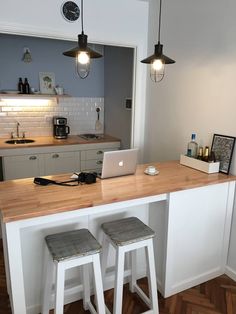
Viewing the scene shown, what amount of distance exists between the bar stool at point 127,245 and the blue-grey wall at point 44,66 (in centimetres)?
282

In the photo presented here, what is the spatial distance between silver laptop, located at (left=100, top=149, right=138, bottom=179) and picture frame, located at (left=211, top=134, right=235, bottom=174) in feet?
2.55

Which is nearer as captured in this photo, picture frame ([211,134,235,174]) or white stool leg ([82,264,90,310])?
white stool leg ([82,264,90,310])

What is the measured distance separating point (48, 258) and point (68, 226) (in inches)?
10.1

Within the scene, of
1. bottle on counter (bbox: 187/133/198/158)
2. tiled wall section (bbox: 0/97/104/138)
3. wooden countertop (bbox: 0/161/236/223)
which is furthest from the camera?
tiled wall section (bbox: 0/97/104/138)

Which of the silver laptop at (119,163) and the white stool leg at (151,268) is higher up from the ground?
the silver laptop at (119,163)

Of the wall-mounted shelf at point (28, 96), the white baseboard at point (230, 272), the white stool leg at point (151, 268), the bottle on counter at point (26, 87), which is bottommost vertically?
the white baseboard at point (230, 272)

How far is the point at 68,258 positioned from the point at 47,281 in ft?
1.13

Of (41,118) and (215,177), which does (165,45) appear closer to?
(215,177)

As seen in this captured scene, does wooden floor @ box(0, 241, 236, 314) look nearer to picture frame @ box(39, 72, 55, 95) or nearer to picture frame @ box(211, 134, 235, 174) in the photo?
picture frame @ box(211, 134, 235, 174)

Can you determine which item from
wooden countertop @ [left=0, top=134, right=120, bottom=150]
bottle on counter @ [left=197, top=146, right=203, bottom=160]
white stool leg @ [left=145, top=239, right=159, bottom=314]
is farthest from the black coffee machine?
white stool leg @ [left=145, top=239, right=159, bottom=314]

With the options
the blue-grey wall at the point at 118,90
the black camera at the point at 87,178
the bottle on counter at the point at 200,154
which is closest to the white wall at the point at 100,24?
the blue-grey wall at the point at 118,90

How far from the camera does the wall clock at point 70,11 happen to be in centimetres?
271

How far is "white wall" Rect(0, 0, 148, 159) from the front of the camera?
8.39 ft

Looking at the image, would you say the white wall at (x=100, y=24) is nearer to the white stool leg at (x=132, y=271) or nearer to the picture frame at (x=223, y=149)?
the picture frame at (x=223, y=149)
